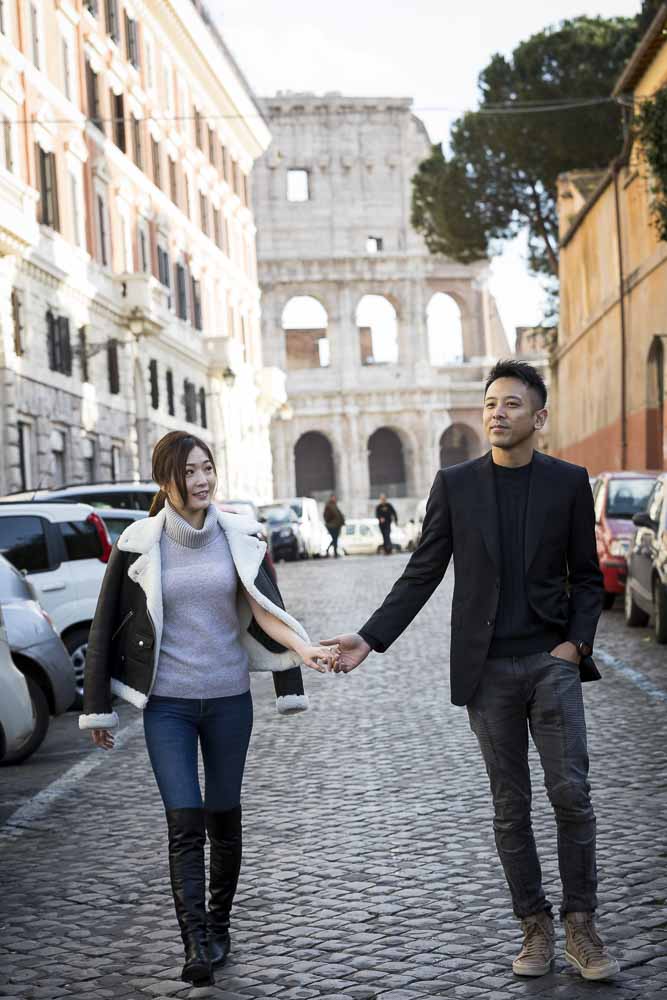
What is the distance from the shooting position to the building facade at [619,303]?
29.7m

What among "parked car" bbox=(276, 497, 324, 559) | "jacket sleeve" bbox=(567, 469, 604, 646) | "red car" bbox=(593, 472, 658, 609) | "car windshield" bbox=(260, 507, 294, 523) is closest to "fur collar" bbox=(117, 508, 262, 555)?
"jacket sleeve" bbox=(567, 469, 604, 646)

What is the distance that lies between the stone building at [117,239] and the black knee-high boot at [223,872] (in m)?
24.3

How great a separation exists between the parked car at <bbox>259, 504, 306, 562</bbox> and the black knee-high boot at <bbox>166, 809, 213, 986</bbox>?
36387 millimetres

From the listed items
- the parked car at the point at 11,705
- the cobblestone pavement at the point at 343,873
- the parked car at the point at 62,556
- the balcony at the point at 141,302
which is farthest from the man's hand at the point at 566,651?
the balcony at the point at 141,302

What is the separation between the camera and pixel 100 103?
1502 inches

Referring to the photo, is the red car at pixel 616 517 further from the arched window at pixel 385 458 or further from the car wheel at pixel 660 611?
the arched window at pixel 385 458

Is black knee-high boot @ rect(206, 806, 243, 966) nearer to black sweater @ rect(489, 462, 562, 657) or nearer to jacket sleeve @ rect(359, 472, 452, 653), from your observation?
jacket sleeve @ rect(359, 472, 452, 653)

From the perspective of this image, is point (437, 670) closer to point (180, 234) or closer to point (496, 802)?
point (496, 802)

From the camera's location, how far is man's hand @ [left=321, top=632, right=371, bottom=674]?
4973 millimetres

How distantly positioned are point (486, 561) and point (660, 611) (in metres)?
9.93

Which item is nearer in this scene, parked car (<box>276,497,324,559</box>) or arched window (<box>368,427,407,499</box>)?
parked car (<box>276,497,324,559</box>)

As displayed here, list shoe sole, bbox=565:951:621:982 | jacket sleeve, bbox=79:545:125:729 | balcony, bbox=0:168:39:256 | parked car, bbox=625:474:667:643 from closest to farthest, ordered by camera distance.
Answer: shoe sole, bbox=565:951:621:982, jacket sleeve, bbox=79:545:125:729, parked car, bbox=625:474:667:643, balcony, bbox=0:168:39:256

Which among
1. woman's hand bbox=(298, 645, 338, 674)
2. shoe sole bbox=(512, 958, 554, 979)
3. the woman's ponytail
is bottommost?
shoe sole bbox=(512, 958, 554, 979)

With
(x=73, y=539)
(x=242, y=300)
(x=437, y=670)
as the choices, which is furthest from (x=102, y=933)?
(x=242, y=300)
